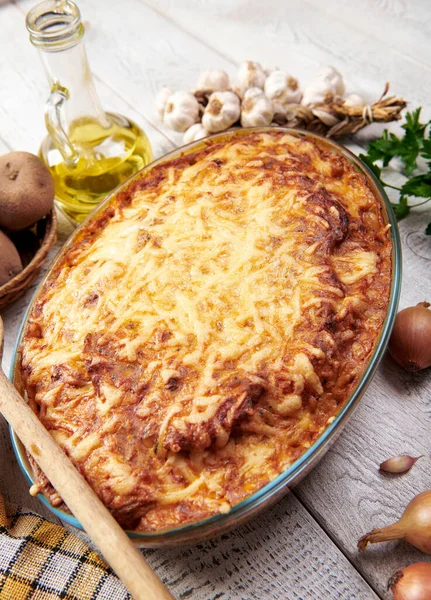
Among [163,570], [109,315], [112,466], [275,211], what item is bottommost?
[163,570]

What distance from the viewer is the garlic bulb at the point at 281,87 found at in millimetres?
2922

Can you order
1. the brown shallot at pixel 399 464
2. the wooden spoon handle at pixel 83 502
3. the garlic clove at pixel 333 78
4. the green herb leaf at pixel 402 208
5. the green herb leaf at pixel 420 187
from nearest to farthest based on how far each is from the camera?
the wooden spoon handle at pixel 83 502
the brown shallot at pixel 399 464
the green herb leaf at pixel 420 187
the green herb leaf at pixel 402 208
the garlic clove at pixel 333 78

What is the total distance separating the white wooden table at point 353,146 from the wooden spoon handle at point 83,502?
15.5 inches

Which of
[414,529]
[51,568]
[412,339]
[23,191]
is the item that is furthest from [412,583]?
[23,191]

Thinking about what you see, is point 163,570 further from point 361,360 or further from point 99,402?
point 361,360

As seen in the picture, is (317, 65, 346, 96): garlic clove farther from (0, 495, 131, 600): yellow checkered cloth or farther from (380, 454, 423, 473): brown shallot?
(0, 495, 131, 600): yellow checkered cloth

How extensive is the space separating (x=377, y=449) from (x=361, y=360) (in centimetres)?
36

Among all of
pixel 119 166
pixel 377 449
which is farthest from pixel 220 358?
pixel 119 166

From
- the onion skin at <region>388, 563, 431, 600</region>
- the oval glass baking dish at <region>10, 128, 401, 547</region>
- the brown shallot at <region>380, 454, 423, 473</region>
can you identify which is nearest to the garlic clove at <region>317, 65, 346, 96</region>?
the oval glass baking dish at <region>10, 128, 401, 547</region>

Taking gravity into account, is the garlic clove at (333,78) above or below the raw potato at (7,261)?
above

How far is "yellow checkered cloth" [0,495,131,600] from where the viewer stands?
1629mm

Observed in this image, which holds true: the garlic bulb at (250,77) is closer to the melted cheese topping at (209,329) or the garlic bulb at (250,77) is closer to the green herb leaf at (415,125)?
the green herb leaf at (415,125)

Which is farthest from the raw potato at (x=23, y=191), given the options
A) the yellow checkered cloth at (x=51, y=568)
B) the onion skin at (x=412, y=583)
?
the onion skin at (x=412, y=583)

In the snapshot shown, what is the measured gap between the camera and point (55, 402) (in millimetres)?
1766
